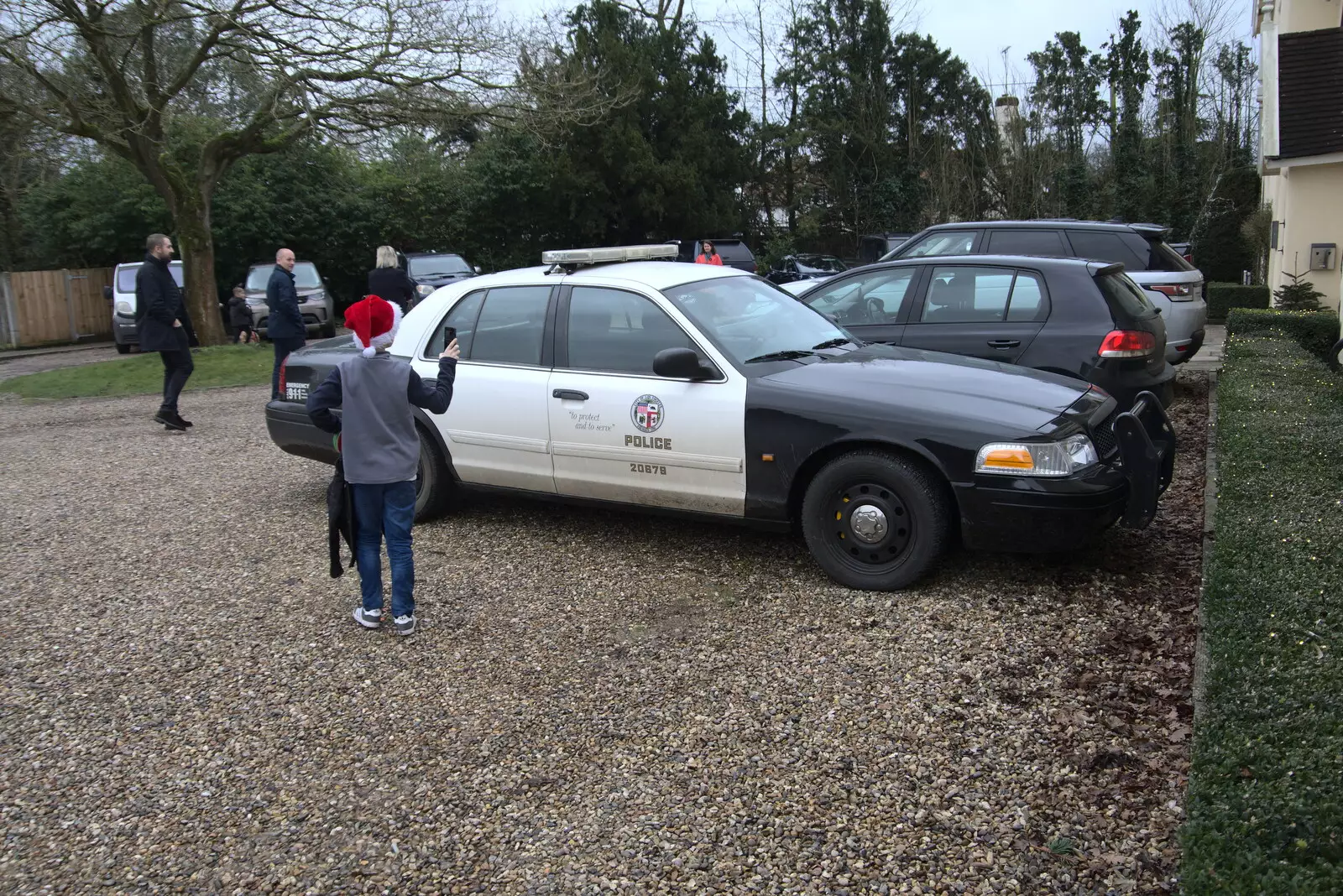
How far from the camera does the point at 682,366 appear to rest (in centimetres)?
549

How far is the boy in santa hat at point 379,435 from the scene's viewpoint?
4.93 metres

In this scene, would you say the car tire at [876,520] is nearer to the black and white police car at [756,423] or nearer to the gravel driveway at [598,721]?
the black and white police car at [756,423]

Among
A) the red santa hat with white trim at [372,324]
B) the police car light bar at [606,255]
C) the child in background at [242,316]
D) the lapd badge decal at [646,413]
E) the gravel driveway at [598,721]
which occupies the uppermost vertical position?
the child in background at [242,316]

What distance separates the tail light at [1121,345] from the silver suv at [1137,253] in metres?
2.51

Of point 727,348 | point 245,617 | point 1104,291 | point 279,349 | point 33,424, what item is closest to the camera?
point 245,617

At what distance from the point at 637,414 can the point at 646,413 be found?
60mm

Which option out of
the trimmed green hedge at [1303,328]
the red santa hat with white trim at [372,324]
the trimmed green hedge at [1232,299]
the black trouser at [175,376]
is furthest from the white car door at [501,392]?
the trimmed green hedge at [1232,299]

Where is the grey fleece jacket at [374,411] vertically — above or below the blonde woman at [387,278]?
below

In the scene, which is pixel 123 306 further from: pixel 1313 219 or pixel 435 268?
pixel 1313 219

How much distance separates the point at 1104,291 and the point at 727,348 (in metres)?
3.23

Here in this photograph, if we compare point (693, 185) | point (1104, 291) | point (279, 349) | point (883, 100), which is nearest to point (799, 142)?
point (883, 100)

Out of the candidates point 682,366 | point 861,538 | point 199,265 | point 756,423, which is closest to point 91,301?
point 199,265

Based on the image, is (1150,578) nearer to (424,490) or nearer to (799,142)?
(424,490)

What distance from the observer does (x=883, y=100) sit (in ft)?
111
